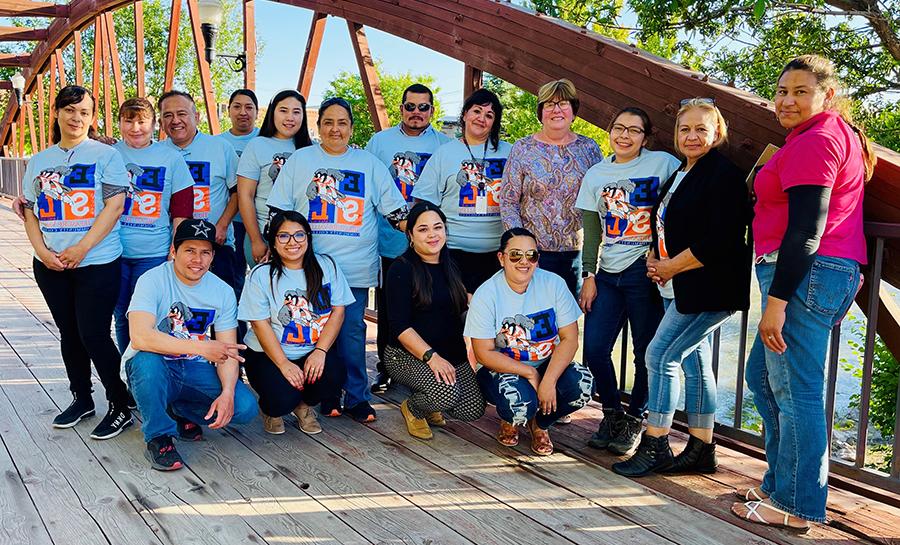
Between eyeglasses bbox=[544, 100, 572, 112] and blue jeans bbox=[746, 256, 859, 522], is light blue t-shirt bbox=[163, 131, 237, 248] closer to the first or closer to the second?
eyeglasses bbox=[544, 100, 572, 112]

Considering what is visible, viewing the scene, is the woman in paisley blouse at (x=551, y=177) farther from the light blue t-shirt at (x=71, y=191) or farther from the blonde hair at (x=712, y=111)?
the light blue t-shirt at (x=71, y=191)

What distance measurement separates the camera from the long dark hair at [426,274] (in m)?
3.30

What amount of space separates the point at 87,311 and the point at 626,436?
2.18m

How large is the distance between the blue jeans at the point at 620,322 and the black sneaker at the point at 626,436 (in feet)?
0.18

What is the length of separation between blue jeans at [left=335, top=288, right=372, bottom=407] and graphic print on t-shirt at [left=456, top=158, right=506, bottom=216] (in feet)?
2.05

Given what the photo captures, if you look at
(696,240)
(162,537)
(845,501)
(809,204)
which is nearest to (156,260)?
(162,537)

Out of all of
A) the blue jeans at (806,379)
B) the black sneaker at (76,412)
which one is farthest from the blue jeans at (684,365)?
the black sneaker at (76,412)

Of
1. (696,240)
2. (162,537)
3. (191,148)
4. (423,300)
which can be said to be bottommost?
(162,537)

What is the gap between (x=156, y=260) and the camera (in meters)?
3.48

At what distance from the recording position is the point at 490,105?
11.6ft

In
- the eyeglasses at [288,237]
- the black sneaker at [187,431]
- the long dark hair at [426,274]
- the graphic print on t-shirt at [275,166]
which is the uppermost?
the graphic print on t-shirt at [275,166]

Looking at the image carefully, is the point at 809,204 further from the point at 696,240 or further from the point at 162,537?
the point at 162,537

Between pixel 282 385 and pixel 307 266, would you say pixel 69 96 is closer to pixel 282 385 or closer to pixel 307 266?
pixel 307 266

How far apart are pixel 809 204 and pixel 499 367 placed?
4.36 ft
